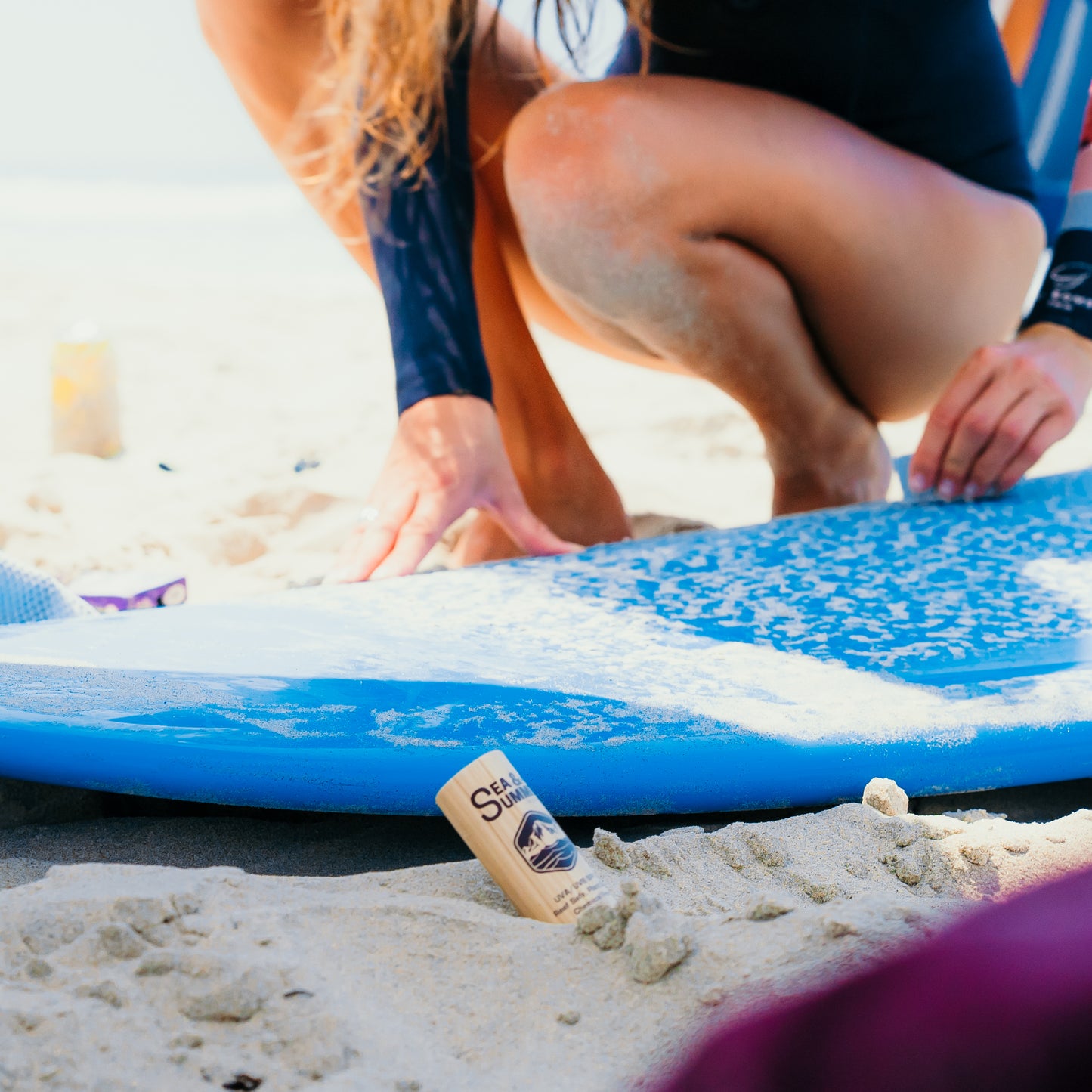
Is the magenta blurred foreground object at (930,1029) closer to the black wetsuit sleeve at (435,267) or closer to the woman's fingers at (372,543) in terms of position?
the woman's fingers at (372,543)

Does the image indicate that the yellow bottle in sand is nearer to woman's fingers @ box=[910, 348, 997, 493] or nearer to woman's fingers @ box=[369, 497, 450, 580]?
woman's fingers @ box=[369, 497, 450, 580]

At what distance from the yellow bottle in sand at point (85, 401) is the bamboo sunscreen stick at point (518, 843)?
1.85 metres

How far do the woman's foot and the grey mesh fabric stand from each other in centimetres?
95

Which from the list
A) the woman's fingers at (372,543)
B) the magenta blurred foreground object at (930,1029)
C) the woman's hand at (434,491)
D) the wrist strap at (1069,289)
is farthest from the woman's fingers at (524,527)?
the magenta blurred foreground object at (930,1029)

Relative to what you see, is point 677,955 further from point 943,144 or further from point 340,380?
point 340,380

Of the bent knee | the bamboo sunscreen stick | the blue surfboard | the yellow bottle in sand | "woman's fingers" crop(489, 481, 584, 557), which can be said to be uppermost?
the bent knee

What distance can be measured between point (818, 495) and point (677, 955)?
1.15 metres

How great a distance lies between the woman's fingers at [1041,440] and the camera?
142 cm

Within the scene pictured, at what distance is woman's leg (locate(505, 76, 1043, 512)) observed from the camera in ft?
4.83

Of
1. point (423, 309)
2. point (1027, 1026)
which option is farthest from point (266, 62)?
point (1027, 1026)

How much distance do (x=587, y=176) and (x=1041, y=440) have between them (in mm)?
646

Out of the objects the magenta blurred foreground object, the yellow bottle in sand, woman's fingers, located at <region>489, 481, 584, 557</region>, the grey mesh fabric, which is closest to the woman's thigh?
woman's fingers, located at <region>489, 481, 584, 557</region>

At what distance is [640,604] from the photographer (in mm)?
1158

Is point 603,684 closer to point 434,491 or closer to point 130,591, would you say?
point 434,491
